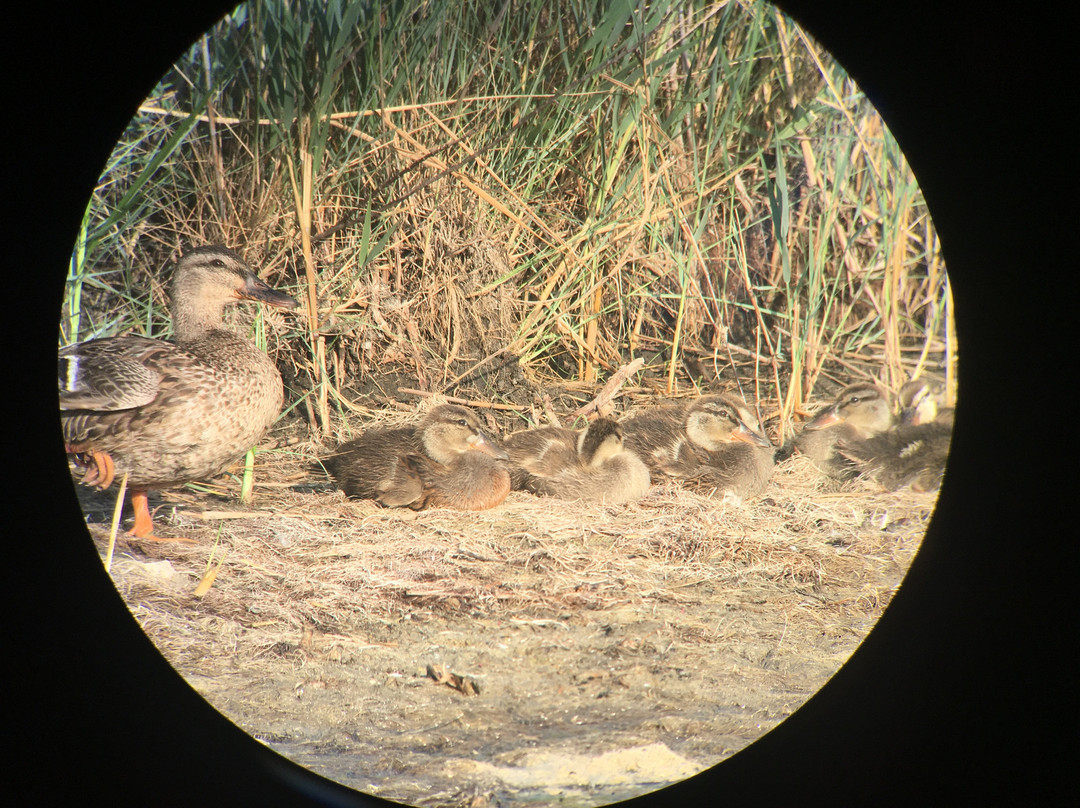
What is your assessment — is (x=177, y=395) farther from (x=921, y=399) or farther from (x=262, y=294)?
(x=921, y=399)

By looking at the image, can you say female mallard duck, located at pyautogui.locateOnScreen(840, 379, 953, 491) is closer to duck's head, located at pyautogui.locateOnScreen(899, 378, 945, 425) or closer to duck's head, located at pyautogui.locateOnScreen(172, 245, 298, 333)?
duck's head, located at pyautogui.locateOnScreen(899, 378, 945, 425)

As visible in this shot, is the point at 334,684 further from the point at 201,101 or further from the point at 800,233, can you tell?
the point at 800,233

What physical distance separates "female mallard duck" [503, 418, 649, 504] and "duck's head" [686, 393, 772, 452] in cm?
23

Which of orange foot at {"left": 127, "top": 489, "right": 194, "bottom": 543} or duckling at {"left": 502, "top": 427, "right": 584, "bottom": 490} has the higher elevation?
duckling at {"left": 502, "top": 427, "right": 584, "bottom": 490}

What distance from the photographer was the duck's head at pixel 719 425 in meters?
2.61

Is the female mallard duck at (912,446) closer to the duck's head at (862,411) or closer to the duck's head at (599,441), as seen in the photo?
the duck's head at (862,411)

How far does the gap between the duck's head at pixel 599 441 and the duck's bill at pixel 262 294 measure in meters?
0.90

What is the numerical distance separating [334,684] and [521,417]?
1.02 m

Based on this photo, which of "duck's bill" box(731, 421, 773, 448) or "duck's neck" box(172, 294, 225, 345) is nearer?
"duck's neck" box(172, 294, 225, 345)

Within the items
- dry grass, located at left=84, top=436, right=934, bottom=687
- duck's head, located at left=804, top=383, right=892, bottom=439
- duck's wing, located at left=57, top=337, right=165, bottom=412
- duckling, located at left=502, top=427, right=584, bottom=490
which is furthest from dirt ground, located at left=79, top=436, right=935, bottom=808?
duck's wing, located at left=57, top=337, right=165, bottom=412

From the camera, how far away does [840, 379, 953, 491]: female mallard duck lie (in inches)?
94.4

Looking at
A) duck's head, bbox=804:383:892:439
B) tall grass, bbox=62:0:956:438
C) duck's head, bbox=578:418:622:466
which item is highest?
tall grass, bbox=62:0:956:438

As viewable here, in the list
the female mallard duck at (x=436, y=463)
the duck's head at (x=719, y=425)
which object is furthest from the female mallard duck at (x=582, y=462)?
the duck's head at (x=719, y=425)

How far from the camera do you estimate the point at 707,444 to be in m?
2.63
